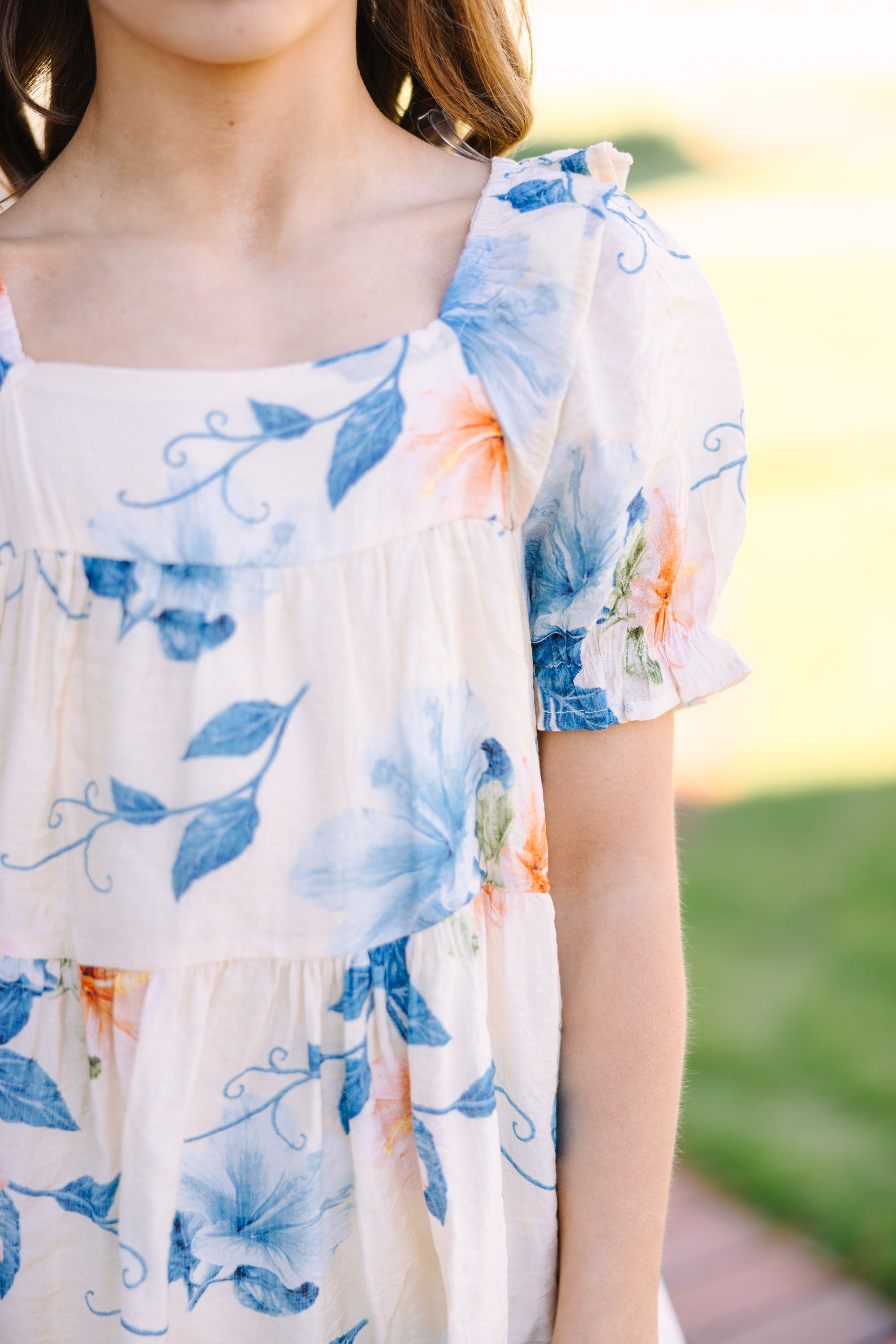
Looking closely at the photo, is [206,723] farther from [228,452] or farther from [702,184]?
[702,184]

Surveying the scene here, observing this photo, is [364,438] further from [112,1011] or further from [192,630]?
[112,1011]

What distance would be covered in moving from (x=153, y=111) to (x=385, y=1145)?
0.73m

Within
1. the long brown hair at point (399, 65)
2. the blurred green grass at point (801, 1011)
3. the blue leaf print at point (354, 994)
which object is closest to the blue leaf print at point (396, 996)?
the blue leaf print at point (354, 994)

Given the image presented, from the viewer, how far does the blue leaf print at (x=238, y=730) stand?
0.81 m

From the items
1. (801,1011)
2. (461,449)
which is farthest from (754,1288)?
(461,449)

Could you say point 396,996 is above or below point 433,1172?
above

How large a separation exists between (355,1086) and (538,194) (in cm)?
64

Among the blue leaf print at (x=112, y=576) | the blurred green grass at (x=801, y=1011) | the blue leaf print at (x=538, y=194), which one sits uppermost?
the blue leaf print at (x=538, y=194)

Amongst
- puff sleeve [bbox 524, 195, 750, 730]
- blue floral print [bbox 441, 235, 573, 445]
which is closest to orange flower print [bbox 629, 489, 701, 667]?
puff sleeve [bbox 524, 195, 750, 730]

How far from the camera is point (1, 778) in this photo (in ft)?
2.72

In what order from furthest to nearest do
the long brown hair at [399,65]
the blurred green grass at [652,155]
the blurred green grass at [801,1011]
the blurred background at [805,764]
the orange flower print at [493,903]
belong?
1. the blurred green grass at [652,155]
2. the blurred background at [805,764]
3. the blurred green grass at [801,1011]
4. the long brown hair at [399,65]
5. the orange flower print at [493,903]

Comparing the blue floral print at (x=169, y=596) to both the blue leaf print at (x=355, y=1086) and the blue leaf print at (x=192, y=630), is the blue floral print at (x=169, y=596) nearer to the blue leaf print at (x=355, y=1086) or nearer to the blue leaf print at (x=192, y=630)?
the blue leaf print at (x=192, y=630)

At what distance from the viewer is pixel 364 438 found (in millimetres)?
811

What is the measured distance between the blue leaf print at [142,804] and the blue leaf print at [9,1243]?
11.4 inches
